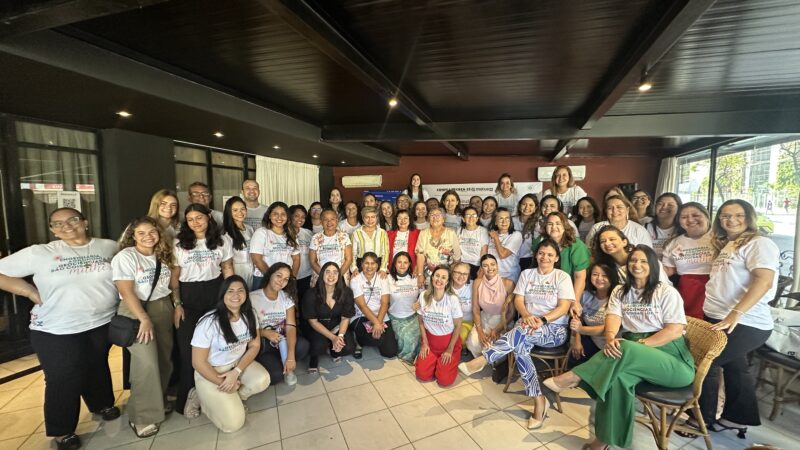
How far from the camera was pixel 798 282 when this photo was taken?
11.5 ft

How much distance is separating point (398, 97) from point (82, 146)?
3.99 meters

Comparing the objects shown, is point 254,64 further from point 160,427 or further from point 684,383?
point 684,383

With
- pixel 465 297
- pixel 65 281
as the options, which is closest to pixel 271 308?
pixel 65 281

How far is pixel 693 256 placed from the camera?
101 inches

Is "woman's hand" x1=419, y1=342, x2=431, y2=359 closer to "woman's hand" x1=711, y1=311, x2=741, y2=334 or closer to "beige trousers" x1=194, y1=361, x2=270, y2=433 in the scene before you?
"beige trousers" x1=194, y1=361, x2=270, y2=433

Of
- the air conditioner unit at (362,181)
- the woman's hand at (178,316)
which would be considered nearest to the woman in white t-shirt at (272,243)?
the woman's hand at (178,316)

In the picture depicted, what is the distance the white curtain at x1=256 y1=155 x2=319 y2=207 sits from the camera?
279 inches

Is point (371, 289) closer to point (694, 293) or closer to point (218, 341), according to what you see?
point (218, 341)

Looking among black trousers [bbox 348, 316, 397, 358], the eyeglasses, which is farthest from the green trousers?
the eyeglasses

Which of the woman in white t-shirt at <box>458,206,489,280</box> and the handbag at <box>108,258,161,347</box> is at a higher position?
the woman in white t-shirt at <box>458,206,489,280</box>

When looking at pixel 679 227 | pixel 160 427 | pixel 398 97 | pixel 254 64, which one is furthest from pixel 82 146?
pixel 679 227

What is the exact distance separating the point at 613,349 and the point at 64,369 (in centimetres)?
370

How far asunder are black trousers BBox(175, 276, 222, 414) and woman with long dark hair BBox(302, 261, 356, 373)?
3.24ft

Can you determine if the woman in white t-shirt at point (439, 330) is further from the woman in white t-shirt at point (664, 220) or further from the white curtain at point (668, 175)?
the white curtain at point (668, 175)
